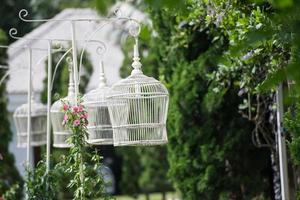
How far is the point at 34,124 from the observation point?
13.2m

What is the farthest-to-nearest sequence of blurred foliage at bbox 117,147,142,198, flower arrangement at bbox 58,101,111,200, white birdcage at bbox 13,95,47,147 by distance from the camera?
1. blurred foliage at bbox 117,147,142,198
2. white birdcage at bbox 13,95,47,147
3. flower arrangement at bbox 58,101,111,200

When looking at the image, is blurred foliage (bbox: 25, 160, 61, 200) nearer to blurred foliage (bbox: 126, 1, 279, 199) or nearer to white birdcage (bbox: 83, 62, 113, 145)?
white birdcage (bbox: 83, 62, 113, 145)

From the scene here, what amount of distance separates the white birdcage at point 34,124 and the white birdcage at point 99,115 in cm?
299

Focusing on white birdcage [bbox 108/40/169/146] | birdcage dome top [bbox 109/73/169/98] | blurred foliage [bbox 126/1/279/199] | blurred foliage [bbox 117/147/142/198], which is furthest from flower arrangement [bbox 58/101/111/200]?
blurred foliage [bbox 117/147/142/198]

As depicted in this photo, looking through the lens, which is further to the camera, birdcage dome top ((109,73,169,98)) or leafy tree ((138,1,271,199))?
leafy tree ((138,1,271,199))

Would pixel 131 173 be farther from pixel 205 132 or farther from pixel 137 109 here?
pixel 137 109

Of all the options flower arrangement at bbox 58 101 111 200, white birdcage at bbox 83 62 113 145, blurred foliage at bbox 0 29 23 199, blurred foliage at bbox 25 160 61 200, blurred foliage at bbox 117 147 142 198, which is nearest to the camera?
flower arrangement at bbox 58 101 111 200

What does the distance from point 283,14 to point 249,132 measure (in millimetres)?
7677

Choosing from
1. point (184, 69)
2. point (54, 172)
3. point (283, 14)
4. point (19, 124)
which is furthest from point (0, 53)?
point (283, 14)

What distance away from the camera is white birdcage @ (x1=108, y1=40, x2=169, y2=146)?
313 inches

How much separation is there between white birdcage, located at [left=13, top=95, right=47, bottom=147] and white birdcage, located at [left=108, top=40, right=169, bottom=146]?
4.64 m

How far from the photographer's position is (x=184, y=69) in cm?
1106

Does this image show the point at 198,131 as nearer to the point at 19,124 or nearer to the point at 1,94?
the point at 19,124

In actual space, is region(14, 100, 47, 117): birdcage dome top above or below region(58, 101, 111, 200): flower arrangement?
above
